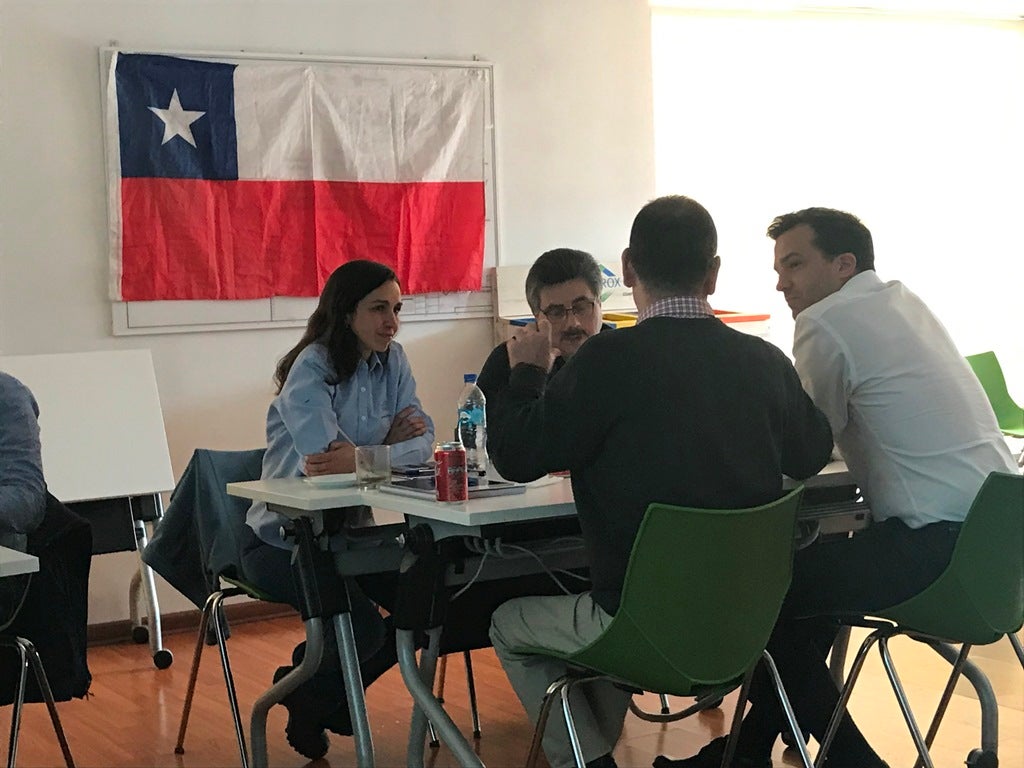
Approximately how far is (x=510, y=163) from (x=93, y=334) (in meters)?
1.85

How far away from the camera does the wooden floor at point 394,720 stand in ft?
11.2

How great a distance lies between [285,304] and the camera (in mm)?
5223

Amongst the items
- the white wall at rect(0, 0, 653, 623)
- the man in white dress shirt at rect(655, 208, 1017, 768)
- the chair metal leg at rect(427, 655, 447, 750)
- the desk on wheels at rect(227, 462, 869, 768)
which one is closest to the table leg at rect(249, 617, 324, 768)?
the desk on wheels at rect(227, 462, 869, 768)

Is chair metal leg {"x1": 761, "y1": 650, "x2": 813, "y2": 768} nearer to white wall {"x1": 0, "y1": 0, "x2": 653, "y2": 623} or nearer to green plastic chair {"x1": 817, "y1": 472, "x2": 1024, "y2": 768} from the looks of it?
green plastic chair {"x1": 817, "y1": 472, "x2": 1024, "y2": 768}

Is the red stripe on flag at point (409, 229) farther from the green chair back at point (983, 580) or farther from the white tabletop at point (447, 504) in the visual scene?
the green chair back at point (983, 580)

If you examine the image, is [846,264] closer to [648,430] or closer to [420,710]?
[648,430]

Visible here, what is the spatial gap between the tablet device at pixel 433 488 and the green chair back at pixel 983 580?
0.81 m

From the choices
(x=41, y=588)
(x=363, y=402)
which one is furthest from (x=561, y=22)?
(x=41, y=588)

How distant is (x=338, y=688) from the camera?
333 centimetres

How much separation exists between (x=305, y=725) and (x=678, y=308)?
165cm

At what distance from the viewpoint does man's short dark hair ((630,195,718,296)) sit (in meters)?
2.37

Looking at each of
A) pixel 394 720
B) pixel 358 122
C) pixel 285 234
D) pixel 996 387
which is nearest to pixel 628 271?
pixel 394 720

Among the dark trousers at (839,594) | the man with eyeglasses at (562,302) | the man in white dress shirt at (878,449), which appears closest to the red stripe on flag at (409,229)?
the man with eyeglasses at (562,302)

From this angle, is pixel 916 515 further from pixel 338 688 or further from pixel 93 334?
pixel 93 334
